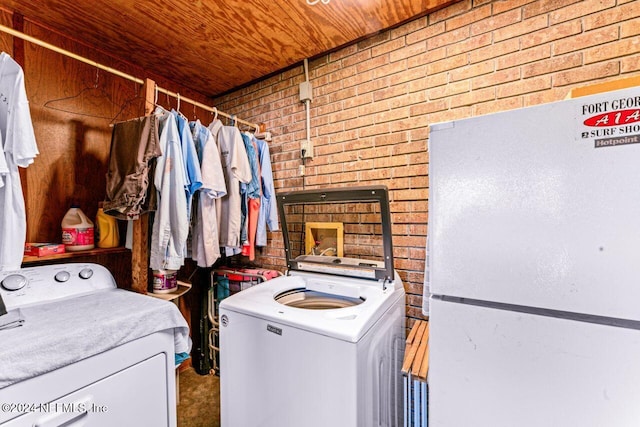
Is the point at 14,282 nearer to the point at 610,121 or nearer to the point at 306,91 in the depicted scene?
the point at 306,91

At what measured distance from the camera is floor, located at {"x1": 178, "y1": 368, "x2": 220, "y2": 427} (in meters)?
1.91

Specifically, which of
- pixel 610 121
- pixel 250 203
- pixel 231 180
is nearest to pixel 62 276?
pixel 231 180

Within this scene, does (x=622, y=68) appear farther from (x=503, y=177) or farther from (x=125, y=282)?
(x=125, y=282)

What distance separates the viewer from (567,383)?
28.5 inches

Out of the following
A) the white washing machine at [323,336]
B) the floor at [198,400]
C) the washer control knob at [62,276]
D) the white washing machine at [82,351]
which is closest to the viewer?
the white washing machine at [82,351]

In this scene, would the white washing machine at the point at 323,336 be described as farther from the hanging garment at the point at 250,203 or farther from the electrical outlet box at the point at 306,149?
the electrical outlet box at the point at 306,149

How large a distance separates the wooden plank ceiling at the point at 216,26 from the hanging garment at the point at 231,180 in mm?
602

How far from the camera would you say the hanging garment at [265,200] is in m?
2.27

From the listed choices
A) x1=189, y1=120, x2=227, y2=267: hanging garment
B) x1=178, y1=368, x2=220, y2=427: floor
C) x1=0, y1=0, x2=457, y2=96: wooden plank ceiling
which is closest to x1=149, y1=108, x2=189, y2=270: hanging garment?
x1=189, y1=120, x2=227, y2=267: hanging garment

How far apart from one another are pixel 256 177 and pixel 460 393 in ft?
5.89

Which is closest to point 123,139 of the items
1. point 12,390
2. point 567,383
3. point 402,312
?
point 12,390

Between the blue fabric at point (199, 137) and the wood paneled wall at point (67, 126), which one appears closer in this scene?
the wood paneled wall at point (67, 126)

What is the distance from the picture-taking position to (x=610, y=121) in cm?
68

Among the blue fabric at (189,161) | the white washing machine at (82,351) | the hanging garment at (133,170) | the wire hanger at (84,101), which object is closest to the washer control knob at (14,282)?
the white washing machine at (82,351)
